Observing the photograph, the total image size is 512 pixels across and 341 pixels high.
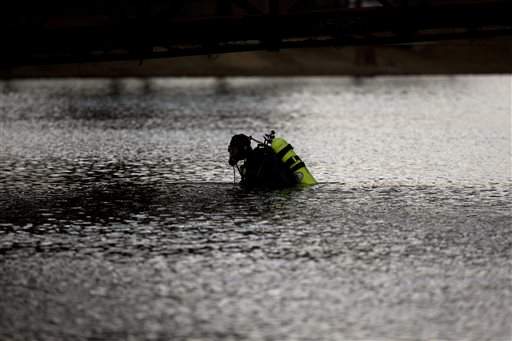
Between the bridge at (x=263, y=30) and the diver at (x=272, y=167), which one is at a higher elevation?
the bridge at (x=263, y=30)

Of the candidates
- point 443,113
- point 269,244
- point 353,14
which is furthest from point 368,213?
point 443,113

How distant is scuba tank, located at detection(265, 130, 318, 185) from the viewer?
47.6 feet

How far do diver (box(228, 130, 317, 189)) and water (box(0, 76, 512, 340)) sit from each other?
0.35 metres

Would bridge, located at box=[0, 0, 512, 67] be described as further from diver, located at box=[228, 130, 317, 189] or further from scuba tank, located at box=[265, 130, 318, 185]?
diver, located at box=[228, 130, 317, 189]

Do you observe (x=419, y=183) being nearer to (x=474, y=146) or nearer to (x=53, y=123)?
(x=474, y=146)

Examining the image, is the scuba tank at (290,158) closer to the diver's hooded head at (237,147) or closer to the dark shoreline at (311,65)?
the diver's hooded head at (237,147)

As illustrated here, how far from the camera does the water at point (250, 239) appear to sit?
7559 millimetres

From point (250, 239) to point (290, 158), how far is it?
13.2 ft

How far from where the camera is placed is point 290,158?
48.5 ft

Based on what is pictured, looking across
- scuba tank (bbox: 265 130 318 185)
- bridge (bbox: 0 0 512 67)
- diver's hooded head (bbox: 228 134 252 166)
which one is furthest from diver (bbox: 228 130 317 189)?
bridge (bbox: 0 0 512 67)

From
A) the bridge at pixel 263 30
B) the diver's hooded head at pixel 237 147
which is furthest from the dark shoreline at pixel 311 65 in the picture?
the diver's hooded head at pixel 237 147

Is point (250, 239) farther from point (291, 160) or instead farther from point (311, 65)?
point (311, 65)

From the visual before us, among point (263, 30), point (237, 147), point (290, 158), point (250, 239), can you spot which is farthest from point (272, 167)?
point (263, 30)

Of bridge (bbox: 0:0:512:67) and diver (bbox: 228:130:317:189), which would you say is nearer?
diver (bbox: 228:130:317:189)
